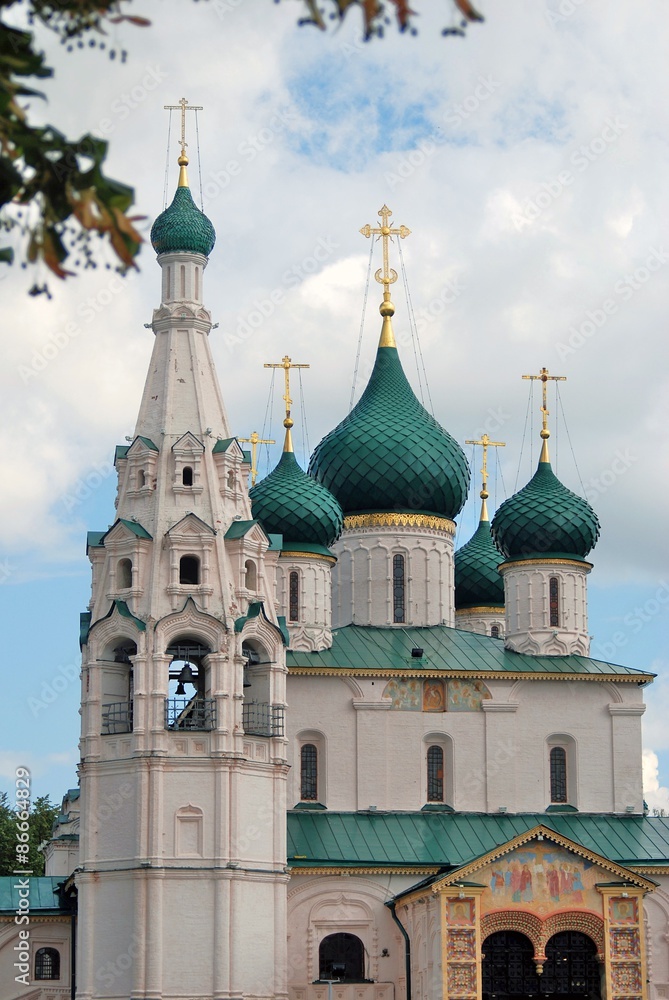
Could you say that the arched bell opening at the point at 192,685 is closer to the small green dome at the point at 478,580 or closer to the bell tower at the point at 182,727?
the bell tower at the point at 182,727

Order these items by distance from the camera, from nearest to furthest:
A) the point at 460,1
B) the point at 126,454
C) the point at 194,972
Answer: the point at 460,1 → the point at 194,972 → the point at 126,454

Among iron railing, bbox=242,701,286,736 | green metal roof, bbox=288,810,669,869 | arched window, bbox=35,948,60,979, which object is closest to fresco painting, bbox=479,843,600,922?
green metal roof, bbox=288,810,669,869

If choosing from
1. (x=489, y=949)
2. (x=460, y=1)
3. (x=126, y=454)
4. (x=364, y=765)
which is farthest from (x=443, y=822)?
(x=460, y=1)

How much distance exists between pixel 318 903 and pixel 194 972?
3.88 metres

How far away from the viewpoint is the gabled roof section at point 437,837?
3111 cm

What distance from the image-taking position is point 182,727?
28.7m

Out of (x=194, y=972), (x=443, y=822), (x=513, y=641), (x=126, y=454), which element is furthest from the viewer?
(x=513, y=641)

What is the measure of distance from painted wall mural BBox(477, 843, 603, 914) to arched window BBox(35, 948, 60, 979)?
7951 millimetres

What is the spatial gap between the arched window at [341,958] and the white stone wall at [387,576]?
6.66m

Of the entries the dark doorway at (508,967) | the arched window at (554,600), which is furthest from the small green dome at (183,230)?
the dark doorway at (508,967)

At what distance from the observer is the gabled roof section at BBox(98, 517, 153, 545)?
29.2 metres

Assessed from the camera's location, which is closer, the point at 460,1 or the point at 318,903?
the point at 460,1

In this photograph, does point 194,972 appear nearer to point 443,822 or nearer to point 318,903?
point 318,903

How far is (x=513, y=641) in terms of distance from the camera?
114 ft
